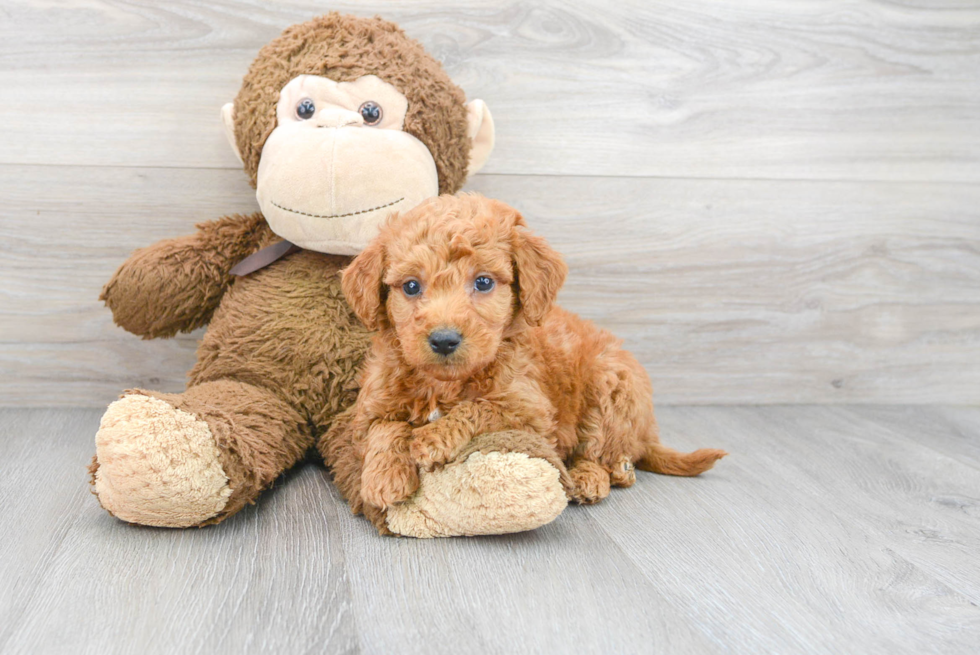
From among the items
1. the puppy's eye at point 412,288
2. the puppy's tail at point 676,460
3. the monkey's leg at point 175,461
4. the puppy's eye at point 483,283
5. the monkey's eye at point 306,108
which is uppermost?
the monkey's eye at point 306,108

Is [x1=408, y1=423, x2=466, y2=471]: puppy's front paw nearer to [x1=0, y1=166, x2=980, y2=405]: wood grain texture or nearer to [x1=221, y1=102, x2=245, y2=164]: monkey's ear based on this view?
[x1=221, y1=102, x2=245, y2=164]: monkey's ear

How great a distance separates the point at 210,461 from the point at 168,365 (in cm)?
83

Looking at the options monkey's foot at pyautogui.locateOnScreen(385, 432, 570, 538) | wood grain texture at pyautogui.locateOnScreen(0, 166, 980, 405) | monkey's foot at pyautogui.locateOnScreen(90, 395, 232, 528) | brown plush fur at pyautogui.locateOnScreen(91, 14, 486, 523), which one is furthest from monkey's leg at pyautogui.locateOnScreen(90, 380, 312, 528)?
wood grain texture at pyautogui.locateOnScreen(0, 166, 980, 405)

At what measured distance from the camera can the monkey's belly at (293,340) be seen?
1.52 meters

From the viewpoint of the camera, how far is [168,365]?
195 cm

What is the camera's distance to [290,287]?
157 centimetres

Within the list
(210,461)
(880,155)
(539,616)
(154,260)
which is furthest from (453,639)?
(880,155)

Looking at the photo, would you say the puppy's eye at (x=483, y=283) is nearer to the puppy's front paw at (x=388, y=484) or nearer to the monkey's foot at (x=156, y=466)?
the puppy's front paw at (x=388, y=484)

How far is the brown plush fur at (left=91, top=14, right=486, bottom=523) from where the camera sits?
151 centimetres

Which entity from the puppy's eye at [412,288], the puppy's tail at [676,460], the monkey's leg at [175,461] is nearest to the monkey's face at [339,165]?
the puppy's eye at [412,288]

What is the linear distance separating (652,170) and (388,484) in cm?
122

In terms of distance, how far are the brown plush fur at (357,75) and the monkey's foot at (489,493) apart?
24.9 inches

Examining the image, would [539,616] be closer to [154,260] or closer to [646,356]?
[154,260]

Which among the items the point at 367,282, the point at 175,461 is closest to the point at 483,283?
the point at 367,282
